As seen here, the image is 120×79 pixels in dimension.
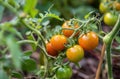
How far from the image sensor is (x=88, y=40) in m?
1.17

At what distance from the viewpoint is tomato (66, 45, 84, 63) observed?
3.75ft

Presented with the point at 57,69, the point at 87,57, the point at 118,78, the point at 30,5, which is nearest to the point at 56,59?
the point at 57,69

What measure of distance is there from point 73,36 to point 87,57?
105cm

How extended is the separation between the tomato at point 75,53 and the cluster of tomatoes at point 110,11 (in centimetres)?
32

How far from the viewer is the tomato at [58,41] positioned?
1167mm

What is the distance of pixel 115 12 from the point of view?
4.68ft

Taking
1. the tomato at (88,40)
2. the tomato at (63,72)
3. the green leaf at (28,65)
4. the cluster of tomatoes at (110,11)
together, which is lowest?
the tomato at (63,72)

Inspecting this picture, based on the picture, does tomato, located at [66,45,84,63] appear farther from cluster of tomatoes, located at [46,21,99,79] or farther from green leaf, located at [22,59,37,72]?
green leaf, located at [22,59,37,72]

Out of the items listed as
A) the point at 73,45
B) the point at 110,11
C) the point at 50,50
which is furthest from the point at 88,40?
the point at 110,11

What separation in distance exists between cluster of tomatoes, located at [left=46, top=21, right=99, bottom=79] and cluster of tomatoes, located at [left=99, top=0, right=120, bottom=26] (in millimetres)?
239

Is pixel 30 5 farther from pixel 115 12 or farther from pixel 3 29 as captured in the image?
pixel 115 12

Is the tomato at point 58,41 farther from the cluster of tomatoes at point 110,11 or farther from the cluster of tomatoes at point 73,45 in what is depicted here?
the cluster of tomatoes at point 110,11

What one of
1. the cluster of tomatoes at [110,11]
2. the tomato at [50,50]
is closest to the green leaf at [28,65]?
the tomato at [50,50]

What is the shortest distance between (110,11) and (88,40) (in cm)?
38
